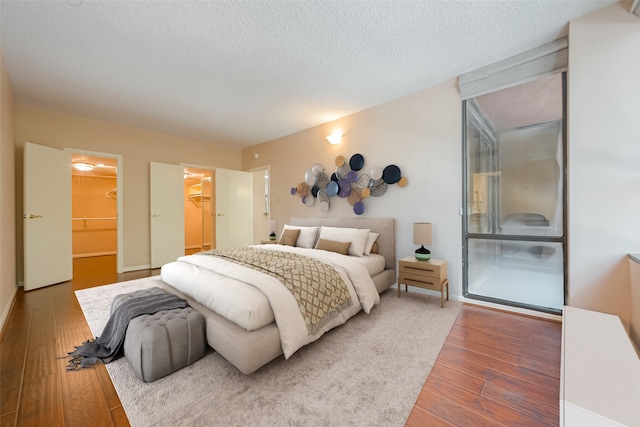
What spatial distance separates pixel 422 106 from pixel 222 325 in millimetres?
3405

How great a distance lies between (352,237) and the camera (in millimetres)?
3422

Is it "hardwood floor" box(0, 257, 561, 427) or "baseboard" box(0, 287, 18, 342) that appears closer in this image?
"hardwood floor" box(0, 257, 561, 427)

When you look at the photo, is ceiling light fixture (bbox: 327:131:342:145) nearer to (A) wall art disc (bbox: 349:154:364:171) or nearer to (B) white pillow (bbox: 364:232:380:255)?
(A) wall art disc (bbox: 349:154:364:171)

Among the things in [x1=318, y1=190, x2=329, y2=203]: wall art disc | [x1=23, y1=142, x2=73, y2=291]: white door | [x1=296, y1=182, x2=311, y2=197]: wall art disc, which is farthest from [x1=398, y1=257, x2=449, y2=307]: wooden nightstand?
[x1=23, y1=142, x2=73, y2=291]: white door

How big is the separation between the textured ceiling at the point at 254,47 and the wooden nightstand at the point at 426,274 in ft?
7.37

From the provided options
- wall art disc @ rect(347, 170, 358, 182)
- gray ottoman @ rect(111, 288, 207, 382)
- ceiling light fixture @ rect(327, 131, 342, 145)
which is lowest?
gray ottoman @ rect(111, 288, 207, 382)

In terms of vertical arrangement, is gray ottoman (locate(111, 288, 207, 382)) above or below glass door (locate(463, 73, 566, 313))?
below

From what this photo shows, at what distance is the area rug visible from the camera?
1330 millimetres

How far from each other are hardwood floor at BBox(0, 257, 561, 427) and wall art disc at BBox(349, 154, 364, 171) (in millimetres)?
2450

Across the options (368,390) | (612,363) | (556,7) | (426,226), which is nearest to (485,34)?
(556,7)

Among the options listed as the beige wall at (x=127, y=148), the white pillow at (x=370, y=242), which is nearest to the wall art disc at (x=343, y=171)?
the white pillow at (x=370, y=242)

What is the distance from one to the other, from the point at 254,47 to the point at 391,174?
89.3 inches

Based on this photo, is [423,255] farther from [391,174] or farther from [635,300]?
[635,300]

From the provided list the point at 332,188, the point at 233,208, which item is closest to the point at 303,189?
the point at 332,188
